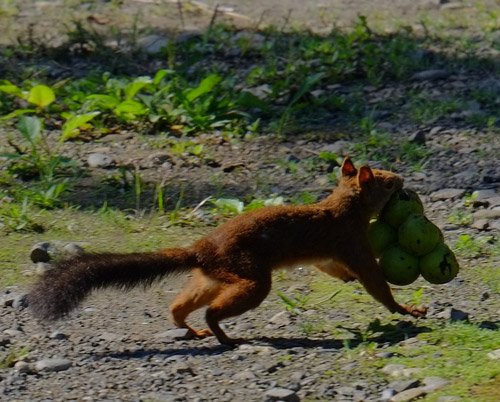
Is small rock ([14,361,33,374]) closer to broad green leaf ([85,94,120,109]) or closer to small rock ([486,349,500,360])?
small rock ([486,349,500,360])

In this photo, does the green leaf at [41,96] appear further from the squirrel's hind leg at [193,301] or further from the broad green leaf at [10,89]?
the squirrel's hind leg at [193,301]

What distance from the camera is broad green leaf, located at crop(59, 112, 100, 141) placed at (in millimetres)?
7617

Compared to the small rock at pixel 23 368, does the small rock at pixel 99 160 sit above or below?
below

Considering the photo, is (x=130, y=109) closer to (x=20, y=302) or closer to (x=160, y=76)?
(x=160, y=76)

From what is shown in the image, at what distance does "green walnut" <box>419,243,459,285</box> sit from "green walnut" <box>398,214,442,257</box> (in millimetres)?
30

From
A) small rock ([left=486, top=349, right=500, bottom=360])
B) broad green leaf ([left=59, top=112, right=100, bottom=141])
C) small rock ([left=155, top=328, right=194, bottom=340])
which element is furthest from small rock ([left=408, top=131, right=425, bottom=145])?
small rock ([left=486, top=349, right=500, bottom=360])

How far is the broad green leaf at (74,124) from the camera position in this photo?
25.0 ft

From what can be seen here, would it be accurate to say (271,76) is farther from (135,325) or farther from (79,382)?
(79,382)

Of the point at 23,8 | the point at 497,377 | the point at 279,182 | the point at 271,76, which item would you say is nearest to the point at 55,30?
the point at 23,8

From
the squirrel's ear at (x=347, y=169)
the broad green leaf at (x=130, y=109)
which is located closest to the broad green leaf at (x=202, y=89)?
the broad green leaf at (x=130, y=109)

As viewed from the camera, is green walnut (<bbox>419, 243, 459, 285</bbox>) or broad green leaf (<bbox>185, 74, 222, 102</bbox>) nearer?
green walnut (<bbox>419, 243, 459, 285</bbox>)

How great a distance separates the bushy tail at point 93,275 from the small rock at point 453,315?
1063 millimetres

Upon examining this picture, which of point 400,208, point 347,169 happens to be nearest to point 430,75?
point 347,169

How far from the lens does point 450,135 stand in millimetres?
7789
